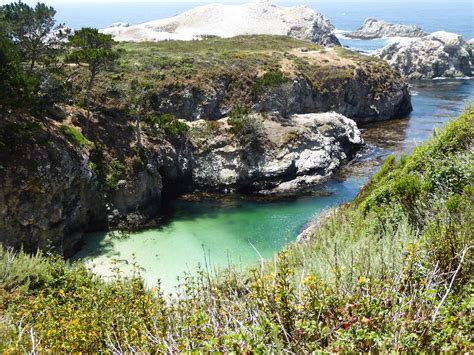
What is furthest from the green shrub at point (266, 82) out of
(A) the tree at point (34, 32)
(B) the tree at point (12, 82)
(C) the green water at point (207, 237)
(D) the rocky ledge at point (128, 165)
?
(B) the tree at point (12, 82)

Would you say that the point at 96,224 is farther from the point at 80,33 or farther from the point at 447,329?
the point at 447,329

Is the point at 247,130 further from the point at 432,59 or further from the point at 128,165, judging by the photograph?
the point at 432,59

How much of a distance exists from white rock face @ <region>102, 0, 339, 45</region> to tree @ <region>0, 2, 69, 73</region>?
3163 inches

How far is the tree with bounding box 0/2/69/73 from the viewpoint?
98.8 ft

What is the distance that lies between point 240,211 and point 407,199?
21065 mm

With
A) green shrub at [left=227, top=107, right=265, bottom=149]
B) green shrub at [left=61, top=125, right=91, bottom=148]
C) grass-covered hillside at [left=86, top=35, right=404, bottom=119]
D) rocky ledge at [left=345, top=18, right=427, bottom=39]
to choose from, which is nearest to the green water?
green shrub at [left=61, top=125, right=91, bottom=148]

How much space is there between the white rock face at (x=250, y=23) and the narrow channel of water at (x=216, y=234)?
8505 cm

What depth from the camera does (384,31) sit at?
16300cm

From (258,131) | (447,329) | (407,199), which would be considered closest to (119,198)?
(258,131)

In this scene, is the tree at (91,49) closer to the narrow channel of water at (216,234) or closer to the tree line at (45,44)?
the tree line at (45,44)

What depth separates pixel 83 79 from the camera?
40656mm

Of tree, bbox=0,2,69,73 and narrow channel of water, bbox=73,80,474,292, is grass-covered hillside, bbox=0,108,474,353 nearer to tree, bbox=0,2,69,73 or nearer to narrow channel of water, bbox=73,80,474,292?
narrow channel of water, bbox=73,80,474,292

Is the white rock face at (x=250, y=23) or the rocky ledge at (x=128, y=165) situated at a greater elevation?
the white rock face at (x=250, y=23)

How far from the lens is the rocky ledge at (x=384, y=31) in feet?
504
